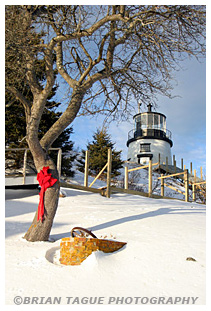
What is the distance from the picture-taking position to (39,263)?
380 centimetres

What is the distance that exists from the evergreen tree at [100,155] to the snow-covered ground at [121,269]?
15.2 meters

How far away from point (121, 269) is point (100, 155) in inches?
703

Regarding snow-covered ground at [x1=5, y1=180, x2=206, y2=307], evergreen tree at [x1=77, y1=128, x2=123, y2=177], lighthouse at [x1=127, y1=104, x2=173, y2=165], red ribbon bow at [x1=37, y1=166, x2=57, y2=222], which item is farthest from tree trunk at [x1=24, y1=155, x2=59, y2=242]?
lighthouse at [x1=127, y1=104, x2=173, y2=165]

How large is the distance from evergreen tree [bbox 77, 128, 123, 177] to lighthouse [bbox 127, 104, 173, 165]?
5653mm

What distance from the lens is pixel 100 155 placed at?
21.4 meters

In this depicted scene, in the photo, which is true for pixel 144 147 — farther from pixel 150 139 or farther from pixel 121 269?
pixel 121 269

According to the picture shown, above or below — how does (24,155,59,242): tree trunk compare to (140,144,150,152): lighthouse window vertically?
below

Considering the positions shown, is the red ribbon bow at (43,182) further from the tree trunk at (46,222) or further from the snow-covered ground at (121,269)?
the snow-covered ground at (121,269)

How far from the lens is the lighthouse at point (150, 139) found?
88.4 ft

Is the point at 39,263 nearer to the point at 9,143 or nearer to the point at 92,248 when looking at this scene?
the point at 92,248

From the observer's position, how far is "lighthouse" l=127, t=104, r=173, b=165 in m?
26.9

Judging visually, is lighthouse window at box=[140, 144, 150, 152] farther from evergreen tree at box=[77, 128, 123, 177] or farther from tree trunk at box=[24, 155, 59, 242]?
tree trunk at box=[24, 155, 59, 242]

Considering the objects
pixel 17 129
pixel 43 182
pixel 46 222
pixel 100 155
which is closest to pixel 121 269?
pixel 46 222
